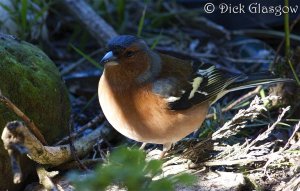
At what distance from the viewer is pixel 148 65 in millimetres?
2695

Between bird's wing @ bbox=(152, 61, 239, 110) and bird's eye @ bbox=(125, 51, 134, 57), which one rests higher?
bird's eye @ bbox=(125, 51, 134, 57)

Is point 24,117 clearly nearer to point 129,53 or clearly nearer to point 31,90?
point 31,90

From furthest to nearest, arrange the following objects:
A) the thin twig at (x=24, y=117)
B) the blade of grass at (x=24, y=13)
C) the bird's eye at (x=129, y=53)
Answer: the blade of grass at (x=24, y=13) → the bird's eye at (x=129, y=53) → the thin twig at (x=24, y=117)

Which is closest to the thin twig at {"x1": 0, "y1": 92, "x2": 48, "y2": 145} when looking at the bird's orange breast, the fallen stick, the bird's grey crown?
the fallen stick

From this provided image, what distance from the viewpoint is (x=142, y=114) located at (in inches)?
99.6

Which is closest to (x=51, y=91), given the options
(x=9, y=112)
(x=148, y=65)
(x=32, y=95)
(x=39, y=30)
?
(x=32, y=95)

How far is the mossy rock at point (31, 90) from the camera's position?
2506 millimetres

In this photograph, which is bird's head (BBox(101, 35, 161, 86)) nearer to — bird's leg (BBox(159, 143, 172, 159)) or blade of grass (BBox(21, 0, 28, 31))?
bird's leg (BBox(159, 143, 172, 159))

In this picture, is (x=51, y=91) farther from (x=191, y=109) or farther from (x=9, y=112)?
(x=191, y=109)

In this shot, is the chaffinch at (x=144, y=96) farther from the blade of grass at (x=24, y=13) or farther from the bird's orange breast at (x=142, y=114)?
the blade of grass at (x=24, y=13)

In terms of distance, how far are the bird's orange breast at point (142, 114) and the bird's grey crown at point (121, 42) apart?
0.18 m

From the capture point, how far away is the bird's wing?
264 centimetres

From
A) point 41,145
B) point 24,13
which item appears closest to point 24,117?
point 41,145

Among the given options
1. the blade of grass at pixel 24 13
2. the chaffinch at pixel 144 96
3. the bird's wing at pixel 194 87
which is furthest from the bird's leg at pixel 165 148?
the blade of grass at pixel 24 13
